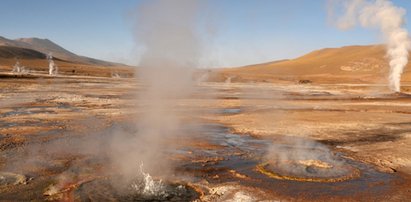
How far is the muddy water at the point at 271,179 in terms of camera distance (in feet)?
25.9

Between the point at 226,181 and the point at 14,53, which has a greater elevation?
the point at 14,53

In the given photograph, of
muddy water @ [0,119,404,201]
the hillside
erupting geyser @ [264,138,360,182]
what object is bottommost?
muddy water @ [0,119,404,201]

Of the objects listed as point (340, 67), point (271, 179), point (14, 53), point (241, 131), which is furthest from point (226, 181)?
Answer: point (14, 53)

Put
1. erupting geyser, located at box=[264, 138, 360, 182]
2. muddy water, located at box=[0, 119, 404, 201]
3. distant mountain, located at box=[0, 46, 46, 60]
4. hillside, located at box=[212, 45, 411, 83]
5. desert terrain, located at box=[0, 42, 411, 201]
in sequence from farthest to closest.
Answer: distant mountain, located at box=[0, 46, 46, 60]
hillside, located at box=[212, 45, 411, 83]
erupting geyser, located at box=[264, 138, 360, 182]
desert terrain, located at box=[0, 42, 411, 201]
muddy water, located at box=[0, 119, 404, 201]

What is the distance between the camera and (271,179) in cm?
884

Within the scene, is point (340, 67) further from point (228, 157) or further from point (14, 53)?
point (228, 157)

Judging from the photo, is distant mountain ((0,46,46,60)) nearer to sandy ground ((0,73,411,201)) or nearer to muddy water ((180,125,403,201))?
sandy ground ((0,73,411,201))

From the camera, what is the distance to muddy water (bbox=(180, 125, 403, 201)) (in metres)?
7.89

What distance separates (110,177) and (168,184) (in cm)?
131

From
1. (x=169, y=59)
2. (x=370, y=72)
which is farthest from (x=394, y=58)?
(x=370, y=72)

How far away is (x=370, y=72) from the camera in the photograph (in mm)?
104188

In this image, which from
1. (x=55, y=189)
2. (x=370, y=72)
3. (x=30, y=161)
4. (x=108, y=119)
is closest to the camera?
(x=55, y=189)

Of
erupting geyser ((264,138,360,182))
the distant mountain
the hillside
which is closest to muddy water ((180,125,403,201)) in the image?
erupting geyser ((264,138,360,182))

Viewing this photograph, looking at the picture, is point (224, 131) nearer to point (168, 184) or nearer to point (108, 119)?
point (108, 119)
